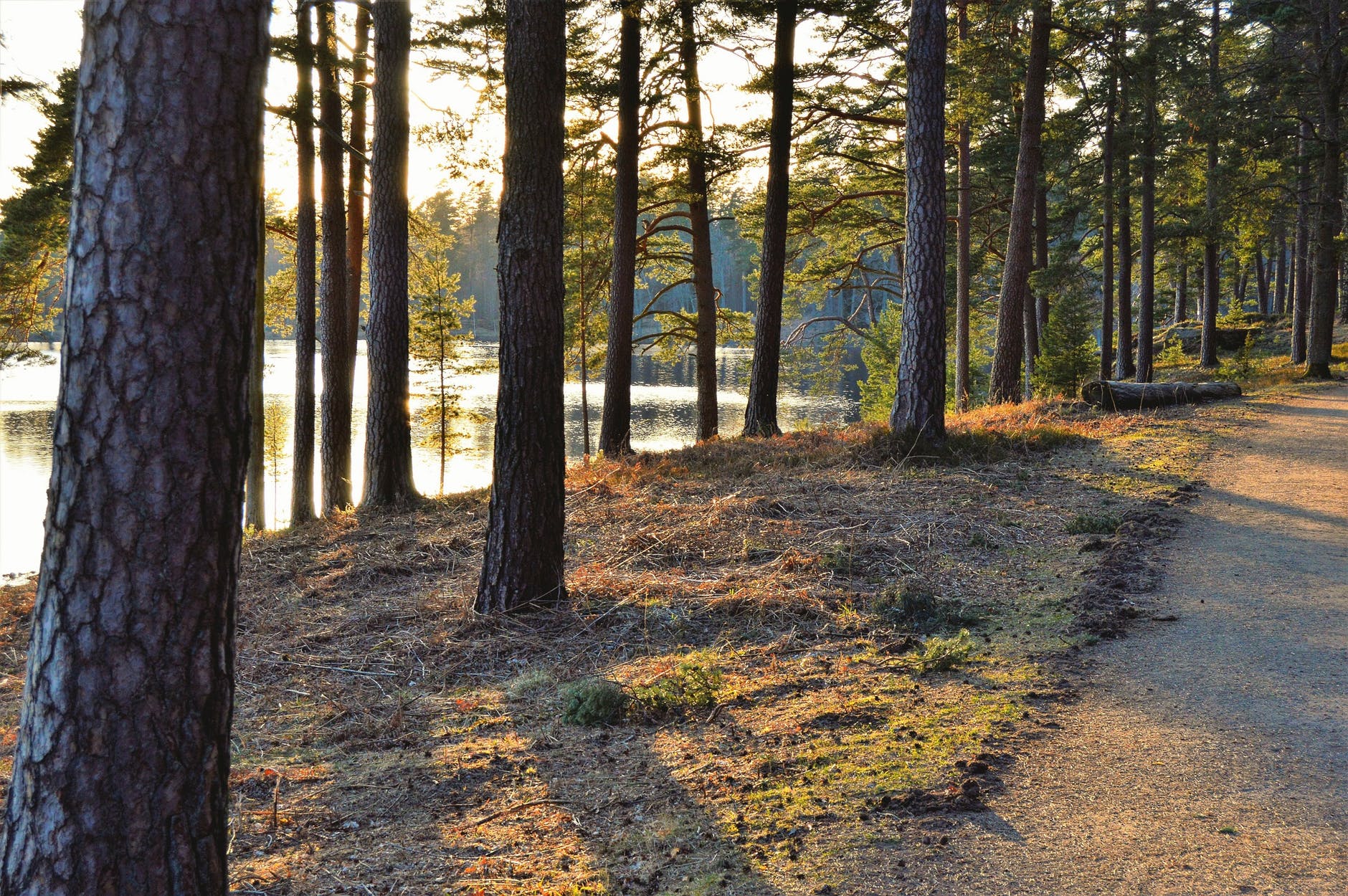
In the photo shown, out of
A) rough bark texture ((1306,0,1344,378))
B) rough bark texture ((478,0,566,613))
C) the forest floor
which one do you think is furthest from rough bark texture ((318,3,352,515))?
rough bark texture ((1306,0,1344,378))

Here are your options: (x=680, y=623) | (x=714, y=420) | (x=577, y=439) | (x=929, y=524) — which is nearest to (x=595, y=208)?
(x=714, y=420)

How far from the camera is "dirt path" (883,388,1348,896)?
2545mm

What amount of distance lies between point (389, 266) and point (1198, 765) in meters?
8.98

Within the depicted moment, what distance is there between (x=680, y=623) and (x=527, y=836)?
2.26 metres

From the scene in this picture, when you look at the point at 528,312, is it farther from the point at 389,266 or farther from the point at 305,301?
the point at 305,301

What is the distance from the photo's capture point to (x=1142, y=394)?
13336 millimetres

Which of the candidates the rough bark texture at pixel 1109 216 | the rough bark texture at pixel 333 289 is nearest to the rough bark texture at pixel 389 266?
the rough bark texture at pixel 333 289

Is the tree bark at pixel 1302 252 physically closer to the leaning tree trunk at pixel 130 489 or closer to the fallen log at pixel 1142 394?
the fallen log at pixel 1142 394

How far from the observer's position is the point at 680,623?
5156 millimetres

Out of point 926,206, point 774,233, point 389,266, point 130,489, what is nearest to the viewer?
point 130,489

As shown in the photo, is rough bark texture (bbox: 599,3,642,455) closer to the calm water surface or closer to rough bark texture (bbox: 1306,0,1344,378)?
the calm water surface

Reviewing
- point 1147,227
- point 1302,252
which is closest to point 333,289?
point 1147,227

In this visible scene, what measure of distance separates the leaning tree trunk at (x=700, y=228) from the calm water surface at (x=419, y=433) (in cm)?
261

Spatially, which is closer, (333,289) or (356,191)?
(333,289)
